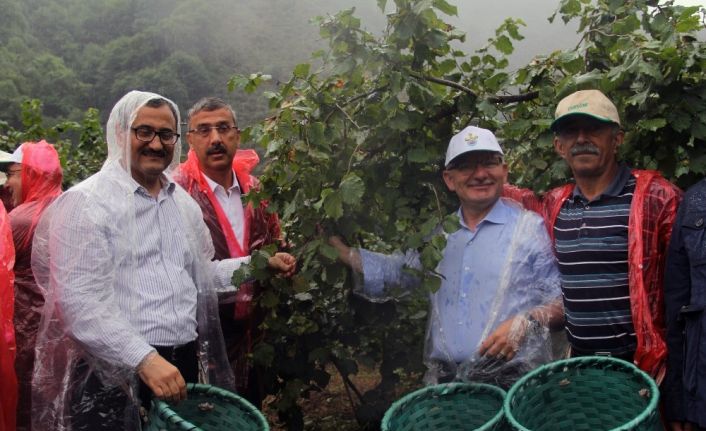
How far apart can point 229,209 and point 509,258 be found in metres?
1.52

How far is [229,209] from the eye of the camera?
3.23m

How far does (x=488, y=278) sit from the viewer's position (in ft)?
7.55

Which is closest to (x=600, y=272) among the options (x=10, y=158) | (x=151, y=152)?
(x=151, y=152)

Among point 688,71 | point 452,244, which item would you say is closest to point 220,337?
point 452,244

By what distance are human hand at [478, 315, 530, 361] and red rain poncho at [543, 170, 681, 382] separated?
0.38m

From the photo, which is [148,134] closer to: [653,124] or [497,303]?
[497,303]

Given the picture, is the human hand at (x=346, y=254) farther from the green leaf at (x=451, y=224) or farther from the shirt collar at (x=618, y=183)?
the shirt collar at (x=618, y=183)

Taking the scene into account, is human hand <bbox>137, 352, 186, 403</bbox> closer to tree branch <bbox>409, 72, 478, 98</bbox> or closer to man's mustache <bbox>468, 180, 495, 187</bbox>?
man's mustache <bbox>468, 180, 495, 187</bbox>

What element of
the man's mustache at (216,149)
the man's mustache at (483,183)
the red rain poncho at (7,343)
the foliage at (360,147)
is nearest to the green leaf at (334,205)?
the foliage at (360,147)

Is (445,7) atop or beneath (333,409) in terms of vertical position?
atop

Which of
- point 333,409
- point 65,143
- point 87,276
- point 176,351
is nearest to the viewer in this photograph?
point 87,276

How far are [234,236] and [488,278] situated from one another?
53.3 inches

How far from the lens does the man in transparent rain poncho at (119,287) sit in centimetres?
200

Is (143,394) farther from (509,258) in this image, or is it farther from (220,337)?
(509,258)
